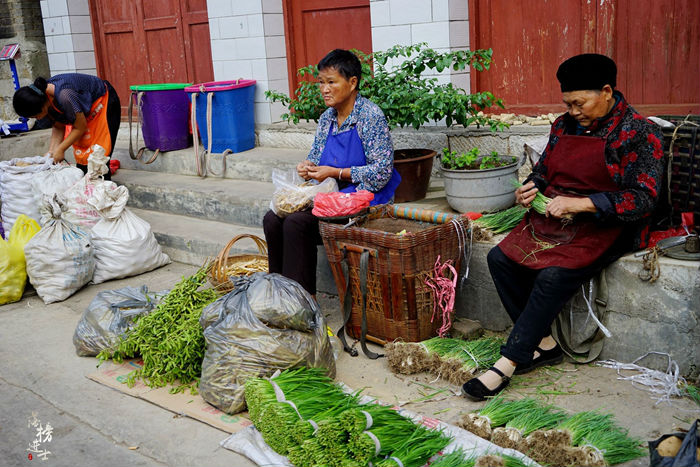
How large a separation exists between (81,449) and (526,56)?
4.20 metres

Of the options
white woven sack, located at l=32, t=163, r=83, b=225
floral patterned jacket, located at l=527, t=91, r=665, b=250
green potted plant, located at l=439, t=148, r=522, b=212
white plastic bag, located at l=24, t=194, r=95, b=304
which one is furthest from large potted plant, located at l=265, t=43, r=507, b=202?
white woven sack, located at l=32, t=163, r=83, b=225

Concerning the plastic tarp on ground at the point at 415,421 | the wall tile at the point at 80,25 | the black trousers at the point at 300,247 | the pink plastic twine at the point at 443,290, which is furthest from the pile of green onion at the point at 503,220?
the wall tile at the point at 80,25

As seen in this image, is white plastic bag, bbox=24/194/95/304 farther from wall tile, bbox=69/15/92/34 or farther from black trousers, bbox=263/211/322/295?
wall tile, bbox=69/15/92/34

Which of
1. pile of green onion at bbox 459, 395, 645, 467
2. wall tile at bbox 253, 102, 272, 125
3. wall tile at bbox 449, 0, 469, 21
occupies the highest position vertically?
wall tile at bbox 449, 0, 469, 21

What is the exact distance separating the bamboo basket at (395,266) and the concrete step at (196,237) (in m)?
1.50

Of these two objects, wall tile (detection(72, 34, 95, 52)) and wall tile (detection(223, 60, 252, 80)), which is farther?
wall tile (detection(72, 34, 95, 52))

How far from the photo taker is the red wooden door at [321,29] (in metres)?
6.51

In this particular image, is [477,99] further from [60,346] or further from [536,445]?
[60,346]

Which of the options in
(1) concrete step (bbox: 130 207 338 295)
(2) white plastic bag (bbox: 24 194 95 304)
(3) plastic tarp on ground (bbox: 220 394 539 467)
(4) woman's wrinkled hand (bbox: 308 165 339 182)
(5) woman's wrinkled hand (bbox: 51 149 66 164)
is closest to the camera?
(3) plastic tarp on ground (bbox: 220 394 539 467)

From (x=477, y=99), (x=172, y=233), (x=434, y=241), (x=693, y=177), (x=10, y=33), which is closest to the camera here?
(x=693, y=177)

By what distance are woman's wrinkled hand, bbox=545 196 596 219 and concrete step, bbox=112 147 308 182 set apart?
124 inches

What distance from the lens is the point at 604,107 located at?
10.7ft

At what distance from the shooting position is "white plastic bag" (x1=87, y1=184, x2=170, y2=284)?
5.44 m

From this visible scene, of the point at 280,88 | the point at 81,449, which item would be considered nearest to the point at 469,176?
the point at 81,449
